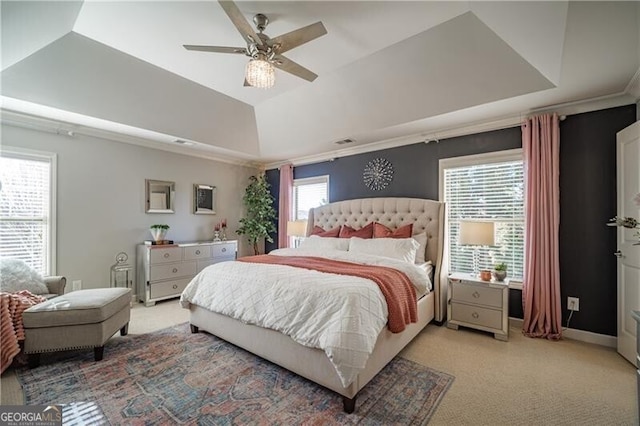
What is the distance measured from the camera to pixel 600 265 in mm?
2887

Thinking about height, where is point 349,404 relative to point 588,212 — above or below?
below

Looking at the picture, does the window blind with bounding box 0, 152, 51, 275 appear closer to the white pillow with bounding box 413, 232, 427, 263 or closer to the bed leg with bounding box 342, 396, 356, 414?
the bed leg with bounding box 342, 396, 356, 414

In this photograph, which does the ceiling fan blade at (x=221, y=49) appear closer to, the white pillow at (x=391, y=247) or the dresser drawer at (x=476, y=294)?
the white pillow at (x=391, y=247)

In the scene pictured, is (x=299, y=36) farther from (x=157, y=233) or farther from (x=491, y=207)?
(x=157, y=233)

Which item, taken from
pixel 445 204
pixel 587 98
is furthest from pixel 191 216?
pixel 587 98

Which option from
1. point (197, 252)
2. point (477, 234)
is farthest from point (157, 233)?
point (477, 234)

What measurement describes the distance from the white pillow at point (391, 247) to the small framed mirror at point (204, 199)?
3104mm

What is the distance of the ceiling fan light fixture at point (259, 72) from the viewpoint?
2162 millimetres

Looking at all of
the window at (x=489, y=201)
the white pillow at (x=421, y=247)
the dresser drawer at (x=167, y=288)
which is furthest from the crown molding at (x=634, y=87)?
the dresser drawer at (x=167, y=288)

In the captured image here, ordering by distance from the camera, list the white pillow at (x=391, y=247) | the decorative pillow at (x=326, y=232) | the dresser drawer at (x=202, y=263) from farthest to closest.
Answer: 1. the dresser drawer at (x=202, y=263)
2. the decorative pillow at (x=326, y=232)
3. the white pillow at (x=391, y=247)

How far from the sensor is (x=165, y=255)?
168 inches

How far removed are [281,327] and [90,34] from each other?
3.17m

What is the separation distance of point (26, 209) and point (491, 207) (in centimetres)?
592

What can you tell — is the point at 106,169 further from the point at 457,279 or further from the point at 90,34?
the point at 457,279
